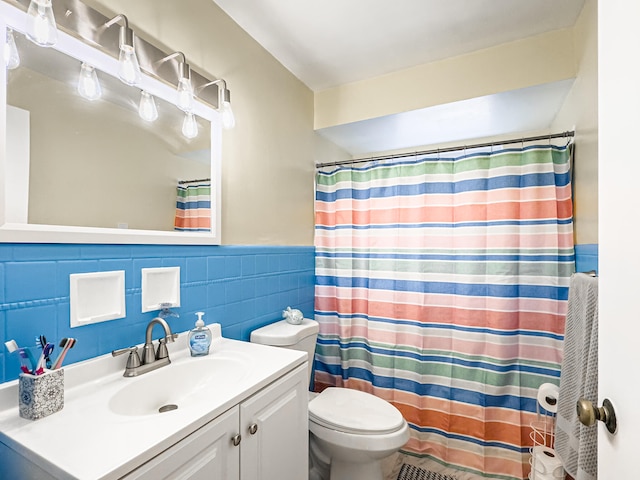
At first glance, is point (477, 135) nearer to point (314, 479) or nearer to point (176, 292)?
point (176, 292)

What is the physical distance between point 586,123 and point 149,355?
2.07 m

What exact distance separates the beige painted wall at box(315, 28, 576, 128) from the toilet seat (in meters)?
1.74

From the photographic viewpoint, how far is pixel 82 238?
979 millimetres

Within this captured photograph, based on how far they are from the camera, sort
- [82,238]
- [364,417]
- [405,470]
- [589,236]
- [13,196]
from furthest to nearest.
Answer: [405,470], [364,417], [589,236], [82,238], [13,196]

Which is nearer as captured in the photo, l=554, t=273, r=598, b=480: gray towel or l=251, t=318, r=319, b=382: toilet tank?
l=554, t=273, r=598, b=480: gray towel

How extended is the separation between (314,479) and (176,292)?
133cm

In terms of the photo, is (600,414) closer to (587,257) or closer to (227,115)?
(587,257)

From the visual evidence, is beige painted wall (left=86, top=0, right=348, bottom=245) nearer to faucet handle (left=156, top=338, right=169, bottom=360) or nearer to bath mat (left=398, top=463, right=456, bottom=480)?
faucet handle (left=156, top=338, right=169, bottom=360)

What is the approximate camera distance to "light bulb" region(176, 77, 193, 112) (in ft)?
4.25

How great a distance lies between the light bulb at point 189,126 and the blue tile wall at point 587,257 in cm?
178

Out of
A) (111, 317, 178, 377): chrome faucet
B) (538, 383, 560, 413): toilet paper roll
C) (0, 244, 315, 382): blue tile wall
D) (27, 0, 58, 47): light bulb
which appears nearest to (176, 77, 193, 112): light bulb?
(27, 0, 58, 47): light bulb

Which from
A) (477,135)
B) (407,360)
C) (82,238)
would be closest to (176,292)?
(82,238)

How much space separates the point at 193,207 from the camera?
4.52 feet

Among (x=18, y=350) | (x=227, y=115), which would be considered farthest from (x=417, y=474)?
(x=227, y=115)
